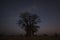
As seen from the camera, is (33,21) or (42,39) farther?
(33,21)

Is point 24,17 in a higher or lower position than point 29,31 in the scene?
higher

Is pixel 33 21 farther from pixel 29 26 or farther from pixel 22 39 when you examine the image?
pixel 22 39

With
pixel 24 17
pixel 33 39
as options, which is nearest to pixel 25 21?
pixel 24 17

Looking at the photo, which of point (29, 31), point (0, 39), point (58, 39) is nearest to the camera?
point (0, 39)

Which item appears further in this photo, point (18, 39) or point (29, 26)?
point (29, 26)

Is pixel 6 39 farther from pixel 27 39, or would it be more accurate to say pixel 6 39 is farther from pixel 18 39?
pixel 27 39

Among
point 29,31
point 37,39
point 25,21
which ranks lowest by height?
point 37,39

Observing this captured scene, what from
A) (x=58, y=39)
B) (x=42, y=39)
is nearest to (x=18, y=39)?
(x=42, y=39)

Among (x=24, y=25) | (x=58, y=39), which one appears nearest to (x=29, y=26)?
(x=24, y=25)

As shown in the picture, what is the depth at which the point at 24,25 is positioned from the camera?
8.47 m

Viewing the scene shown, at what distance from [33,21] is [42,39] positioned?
10.1ft

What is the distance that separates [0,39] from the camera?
5352 millimetres

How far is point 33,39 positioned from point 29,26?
3002mm

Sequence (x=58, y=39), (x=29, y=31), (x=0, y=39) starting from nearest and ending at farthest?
(x=0, y=39) → (x=58, y=39) → (x=29, y=31)
